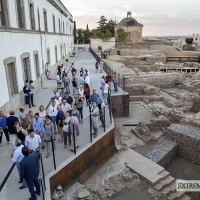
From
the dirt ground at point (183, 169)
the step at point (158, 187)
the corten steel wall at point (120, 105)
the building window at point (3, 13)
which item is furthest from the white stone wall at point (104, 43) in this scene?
→ the step at point (158, 187)

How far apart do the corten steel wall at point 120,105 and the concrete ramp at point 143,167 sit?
522 centimetres

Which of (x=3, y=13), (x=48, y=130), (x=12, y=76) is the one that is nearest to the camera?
(x=48, y=130)

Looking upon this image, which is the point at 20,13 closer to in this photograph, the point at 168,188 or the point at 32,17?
the point at 32,17

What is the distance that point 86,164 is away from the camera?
8.11 meters

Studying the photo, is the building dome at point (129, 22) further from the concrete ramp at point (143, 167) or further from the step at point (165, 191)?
the step at point (165, 191)

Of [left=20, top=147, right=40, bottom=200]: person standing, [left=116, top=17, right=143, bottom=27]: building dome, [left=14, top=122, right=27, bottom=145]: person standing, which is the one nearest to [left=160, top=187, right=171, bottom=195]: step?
[left=20, top=147, right=40, bottom=200]: person standing

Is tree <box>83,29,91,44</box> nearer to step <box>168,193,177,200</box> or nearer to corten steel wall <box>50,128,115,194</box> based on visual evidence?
corten steel wall <box>50,128,115,194</box>

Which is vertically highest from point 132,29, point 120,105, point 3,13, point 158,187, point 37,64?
point 132,29

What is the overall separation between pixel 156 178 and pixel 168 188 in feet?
1.87

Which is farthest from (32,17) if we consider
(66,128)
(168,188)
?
(168,188)

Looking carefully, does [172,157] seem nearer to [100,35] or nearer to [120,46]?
[120,46]

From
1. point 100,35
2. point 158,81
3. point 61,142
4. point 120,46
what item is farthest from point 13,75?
point 100,35

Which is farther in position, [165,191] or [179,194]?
[179,194]

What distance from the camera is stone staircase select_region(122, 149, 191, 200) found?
312 inches
